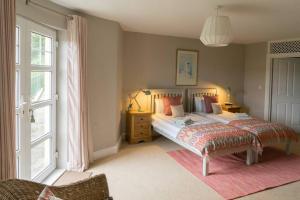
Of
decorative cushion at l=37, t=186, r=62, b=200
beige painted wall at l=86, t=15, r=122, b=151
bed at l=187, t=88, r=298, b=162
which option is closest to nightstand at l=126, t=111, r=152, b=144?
beige painted wall at l=86, t=15, r=122, b=151

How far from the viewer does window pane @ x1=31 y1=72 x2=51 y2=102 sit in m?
2.84

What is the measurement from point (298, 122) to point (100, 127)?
16.7 ft

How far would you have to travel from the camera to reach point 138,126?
4.86 meters

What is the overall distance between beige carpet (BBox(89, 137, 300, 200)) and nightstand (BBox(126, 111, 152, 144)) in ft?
1.96

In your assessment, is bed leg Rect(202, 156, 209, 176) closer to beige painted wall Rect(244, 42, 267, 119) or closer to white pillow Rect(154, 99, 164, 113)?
white pillow Rect(154, 99, 164, 113)

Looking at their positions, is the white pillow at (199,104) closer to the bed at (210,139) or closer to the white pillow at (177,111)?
the white pillow at (177,111)

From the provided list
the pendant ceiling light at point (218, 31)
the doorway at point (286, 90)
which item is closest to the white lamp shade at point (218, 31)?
the pendant ceiling light at point (218, 31)

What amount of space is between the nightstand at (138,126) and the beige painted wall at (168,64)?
63 cm

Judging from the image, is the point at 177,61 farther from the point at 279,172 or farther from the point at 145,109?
the point at 279,172

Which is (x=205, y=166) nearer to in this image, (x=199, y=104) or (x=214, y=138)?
(x=214, y=138)

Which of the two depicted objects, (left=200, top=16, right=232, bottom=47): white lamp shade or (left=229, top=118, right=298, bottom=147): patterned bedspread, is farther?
(left=229, top=118, right=298, bottom=147): patterned bedspread

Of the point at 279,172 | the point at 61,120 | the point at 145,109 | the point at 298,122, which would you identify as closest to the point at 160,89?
the point at 145,109

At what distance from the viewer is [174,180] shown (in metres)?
3.20

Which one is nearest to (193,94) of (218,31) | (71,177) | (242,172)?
(242,172)
